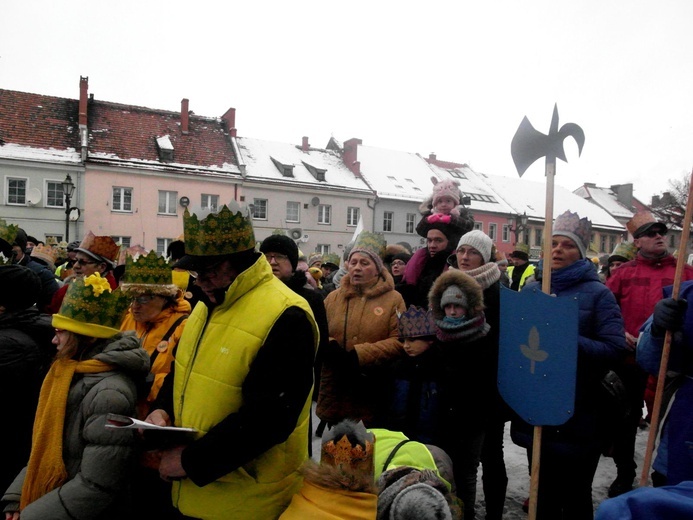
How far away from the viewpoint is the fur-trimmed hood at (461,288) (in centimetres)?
331

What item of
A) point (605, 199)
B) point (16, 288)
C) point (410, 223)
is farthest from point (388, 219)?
point (16, 288)

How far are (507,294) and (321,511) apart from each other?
5.37 feet

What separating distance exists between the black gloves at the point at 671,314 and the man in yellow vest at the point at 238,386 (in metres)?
1.68

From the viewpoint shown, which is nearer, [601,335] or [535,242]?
[601,335]

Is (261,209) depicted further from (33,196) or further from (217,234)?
(217,234)

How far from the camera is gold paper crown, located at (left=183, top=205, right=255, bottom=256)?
2066mm

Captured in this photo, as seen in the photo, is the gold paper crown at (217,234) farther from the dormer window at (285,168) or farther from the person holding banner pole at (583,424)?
the dormer window at (285,168)

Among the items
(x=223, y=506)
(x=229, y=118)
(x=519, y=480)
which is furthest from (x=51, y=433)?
(x=229, y=118)

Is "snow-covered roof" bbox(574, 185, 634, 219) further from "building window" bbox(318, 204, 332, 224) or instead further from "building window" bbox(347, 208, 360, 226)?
"building window" bbox(318, 204, 332, 224)

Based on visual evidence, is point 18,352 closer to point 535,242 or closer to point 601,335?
point 601,335

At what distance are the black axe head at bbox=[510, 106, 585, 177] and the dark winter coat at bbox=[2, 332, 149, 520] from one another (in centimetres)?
232

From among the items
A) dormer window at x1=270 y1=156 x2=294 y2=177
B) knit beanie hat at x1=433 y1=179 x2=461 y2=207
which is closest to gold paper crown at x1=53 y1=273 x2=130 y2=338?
knit beanie hat at x1=433 y1=179 x2=461 y2=207

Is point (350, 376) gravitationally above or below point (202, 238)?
below

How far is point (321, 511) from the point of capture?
6.10 feet
